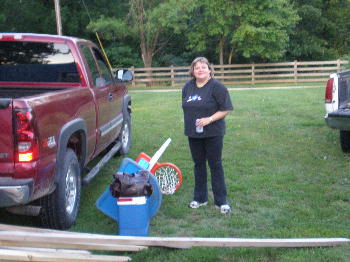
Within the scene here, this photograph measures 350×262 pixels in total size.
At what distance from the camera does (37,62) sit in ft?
19.6

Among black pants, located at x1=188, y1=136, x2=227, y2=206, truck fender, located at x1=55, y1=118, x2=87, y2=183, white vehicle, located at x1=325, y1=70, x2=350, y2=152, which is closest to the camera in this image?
truck fender, located at x1=55, y1=118, x2=87, y2=183

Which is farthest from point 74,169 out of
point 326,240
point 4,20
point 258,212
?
point 4,20

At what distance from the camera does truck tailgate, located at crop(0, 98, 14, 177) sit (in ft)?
12.7

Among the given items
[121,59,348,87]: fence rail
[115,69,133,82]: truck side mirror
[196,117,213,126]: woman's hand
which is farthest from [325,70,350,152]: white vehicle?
[121,59,348,87]: fence rail

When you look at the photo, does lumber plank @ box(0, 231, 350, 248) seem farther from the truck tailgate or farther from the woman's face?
the woman's face

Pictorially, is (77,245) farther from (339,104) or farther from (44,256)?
(339,104)

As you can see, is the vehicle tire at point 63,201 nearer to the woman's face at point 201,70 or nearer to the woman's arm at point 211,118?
the woman's arm at point 211,118

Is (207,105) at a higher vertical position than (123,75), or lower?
lower

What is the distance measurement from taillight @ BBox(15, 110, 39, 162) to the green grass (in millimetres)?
1213

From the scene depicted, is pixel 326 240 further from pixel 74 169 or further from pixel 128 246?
pixel 74 169

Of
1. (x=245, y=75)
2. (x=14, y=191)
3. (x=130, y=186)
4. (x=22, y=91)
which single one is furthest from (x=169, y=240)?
(x=245, y=75)

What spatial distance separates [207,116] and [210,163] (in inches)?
21.3

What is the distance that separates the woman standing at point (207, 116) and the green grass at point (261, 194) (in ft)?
1.52

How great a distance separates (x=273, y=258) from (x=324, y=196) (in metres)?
2.02
